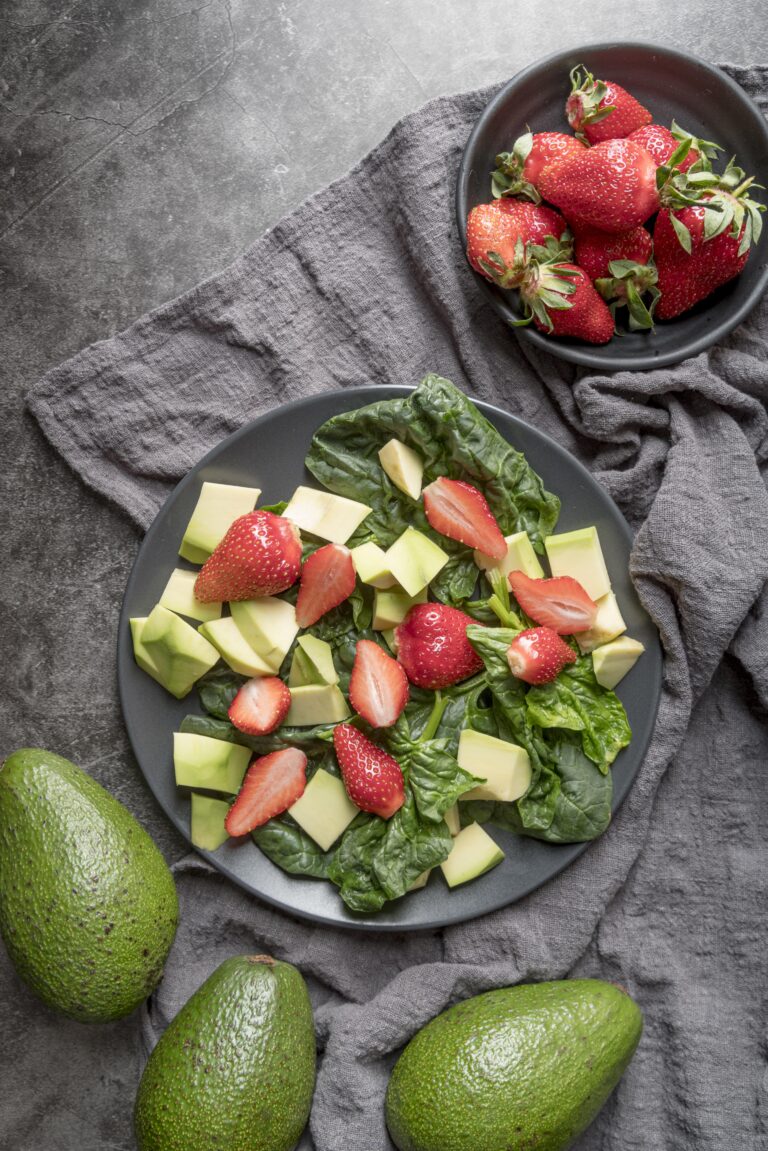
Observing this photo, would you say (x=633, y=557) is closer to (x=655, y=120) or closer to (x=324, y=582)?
(x=324, y=582)

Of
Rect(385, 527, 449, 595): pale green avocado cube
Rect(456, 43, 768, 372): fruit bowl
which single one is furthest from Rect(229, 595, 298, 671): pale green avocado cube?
Rect(456, 43, 768, 372): fruit bowl

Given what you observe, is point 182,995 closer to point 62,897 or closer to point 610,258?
point 62,897

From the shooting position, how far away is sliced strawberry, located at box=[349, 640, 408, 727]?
195cm

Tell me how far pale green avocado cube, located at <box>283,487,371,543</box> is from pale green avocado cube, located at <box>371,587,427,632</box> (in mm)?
137

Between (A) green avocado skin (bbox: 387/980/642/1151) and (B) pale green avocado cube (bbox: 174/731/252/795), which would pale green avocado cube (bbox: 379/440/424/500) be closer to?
(B) pale green avocado cube (bbox: 174/731/252/795)

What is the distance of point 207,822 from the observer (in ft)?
6.62

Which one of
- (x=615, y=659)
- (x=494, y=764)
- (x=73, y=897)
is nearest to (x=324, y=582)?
(x=494, y=764)

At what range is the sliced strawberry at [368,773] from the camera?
6.39ft

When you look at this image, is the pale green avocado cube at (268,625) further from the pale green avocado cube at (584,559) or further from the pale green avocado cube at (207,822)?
the pale green avocado cube at (584,559)

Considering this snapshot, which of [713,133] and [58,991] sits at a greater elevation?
[713,133]

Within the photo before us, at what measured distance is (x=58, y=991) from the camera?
1.82m

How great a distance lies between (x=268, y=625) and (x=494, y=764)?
1.69 ft

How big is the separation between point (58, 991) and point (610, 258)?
1.72 metres

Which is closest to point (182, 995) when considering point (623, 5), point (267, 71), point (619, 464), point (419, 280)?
point (619, 464)
